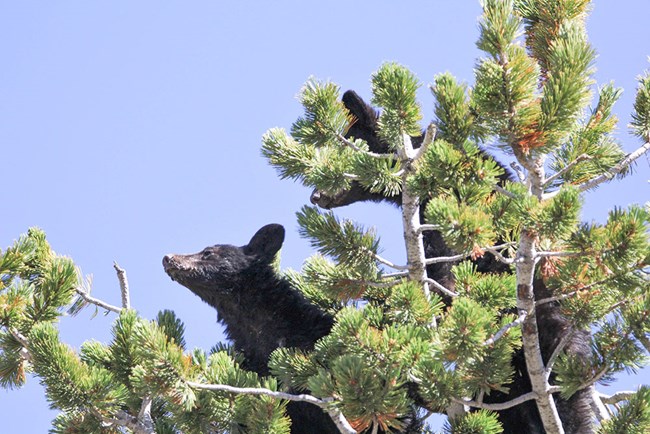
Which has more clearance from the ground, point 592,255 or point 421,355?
point 592,255

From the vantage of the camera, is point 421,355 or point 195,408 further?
point 195,408

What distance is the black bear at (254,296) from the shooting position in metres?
8.75

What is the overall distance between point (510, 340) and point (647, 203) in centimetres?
135

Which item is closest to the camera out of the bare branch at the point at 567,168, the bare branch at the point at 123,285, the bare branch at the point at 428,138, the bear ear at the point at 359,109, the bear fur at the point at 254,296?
the bare branch at the point at 567,168

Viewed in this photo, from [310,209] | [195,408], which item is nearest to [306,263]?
[310,209]

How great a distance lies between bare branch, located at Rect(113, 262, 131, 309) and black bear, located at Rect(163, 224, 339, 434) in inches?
76.0

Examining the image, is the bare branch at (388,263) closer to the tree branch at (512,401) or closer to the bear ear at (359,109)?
the tree branch at (512,401)

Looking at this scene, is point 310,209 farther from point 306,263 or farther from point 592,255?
point 592,255

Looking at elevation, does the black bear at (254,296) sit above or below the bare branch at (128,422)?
above

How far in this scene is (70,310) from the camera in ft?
22.8

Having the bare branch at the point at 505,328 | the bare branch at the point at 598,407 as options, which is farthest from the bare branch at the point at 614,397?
the bare branch at the point at 505,328

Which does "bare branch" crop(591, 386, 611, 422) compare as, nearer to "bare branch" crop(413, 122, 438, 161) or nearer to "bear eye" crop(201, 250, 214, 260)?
"bare branch" crop(413, 122, 438, 161)

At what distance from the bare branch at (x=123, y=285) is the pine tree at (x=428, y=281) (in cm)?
17

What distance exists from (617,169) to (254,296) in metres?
4.24
